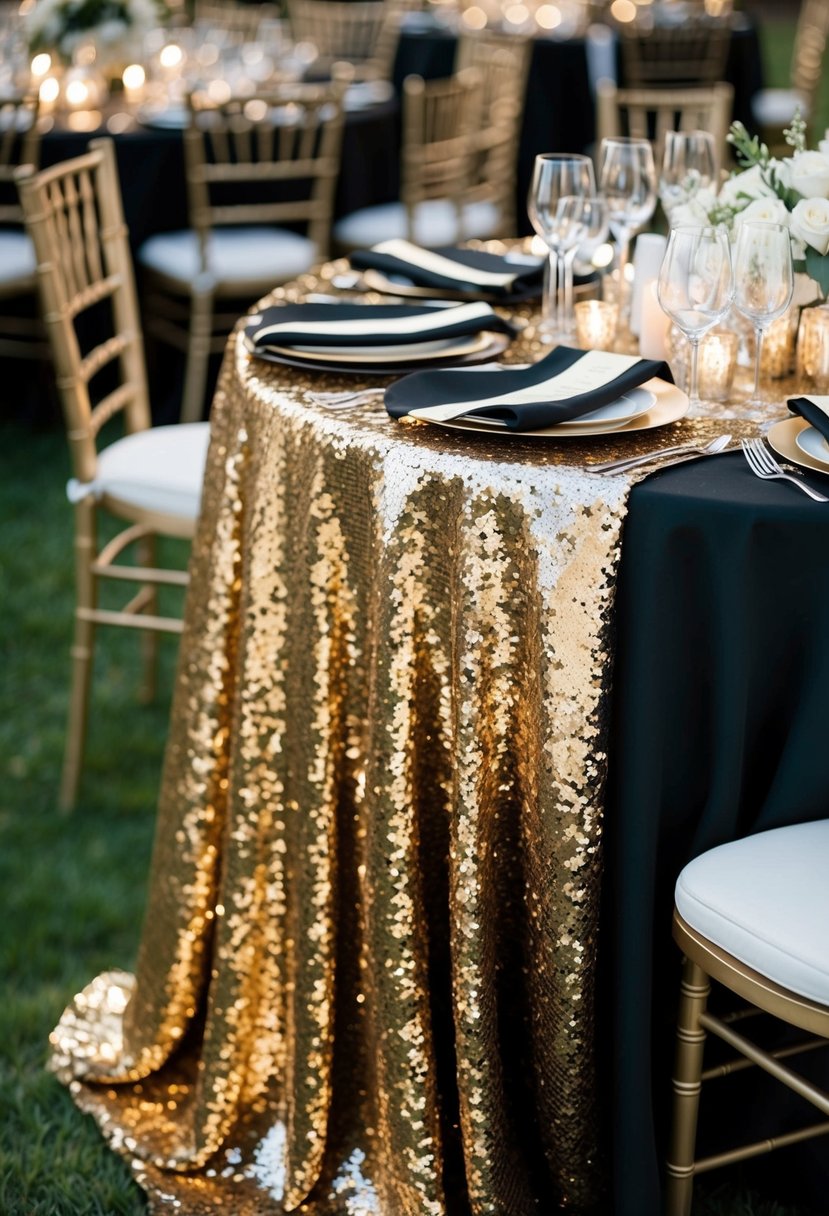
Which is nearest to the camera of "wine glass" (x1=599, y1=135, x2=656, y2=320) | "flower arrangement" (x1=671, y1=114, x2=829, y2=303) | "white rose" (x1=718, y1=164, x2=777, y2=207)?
"flower arrangement" (x1=671, y1=114, x2=829, y2=303)

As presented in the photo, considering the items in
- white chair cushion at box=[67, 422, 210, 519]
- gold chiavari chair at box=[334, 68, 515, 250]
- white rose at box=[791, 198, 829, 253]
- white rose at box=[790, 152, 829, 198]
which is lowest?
white chair cushion at box=[67, 422, 210, 519]

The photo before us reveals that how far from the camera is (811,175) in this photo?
161 cm

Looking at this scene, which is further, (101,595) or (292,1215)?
(101,595)

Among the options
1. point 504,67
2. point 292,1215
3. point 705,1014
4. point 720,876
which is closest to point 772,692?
point 720,876

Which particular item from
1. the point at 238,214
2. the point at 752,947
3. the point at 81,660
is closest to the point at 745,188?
the point at 752,947

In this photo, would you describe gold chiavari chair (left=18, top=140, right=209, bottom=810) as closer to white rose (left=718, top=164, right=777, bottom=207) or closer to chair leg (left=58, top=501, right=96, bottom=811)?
chair leg (left=58, top=501, right=96, bottom=811)

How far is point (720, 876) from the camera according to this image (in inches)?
53.2

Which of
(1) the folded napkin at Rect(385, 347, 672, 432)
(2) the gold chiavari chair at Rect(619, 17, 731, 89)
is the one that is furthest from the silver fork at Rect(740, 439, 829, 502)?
(2) the gold chiavari chair at Rect(619, 17, 731, 89)

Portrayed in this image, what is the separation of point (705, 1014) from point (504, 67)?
416 cm

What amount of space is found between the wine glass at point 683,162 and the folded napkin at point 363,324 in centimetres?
34

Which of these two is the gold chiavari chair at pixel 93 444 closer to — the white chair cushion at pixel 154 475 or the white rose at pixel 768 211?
the white chair cushion at pixel 154 475

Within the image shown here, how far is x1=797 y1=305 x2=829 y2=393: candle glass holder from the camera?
167cm

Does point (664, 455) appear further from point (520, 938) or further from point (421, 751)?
point (520, 938)

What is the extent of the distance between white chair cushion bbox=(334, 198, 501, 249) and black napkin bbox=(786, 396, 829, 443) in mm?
3290
